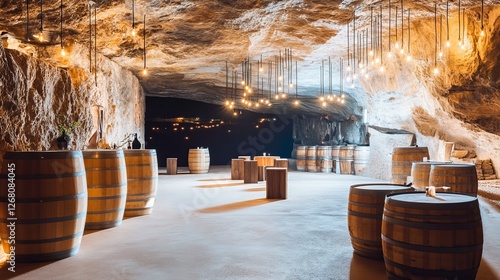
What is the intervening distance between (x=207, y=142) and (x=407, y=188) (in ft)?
58.8

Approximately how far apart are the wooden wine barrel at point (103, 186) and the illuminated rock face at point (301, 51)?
3.07ft

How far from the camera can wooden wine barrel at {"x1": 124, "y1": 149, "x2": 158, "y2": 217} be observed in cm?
532

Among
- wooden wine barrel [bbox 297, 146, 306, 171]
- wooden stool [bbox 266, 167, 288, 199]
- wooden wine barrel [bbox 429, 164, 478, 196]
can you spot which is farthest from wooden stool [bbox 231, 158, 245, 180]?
wooden wine barrel [bbox 429, 164, 478, 196]

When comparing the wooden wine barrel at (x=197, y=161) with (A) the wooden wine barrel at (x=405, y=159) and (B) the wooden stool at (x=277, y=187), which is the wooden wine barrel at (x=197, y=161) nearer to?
(B) the wooden stool at (x=277, y=187)

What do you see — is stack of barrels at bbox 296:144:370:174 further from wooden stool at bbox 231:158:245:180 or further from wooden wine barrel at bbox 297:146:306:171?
wooden stool at bbox 231:158:245:180

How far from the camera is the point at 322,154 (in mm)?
14117

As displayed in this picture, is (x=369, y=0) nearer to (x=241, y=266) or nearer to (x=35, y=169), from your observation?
(x=241, y=266)

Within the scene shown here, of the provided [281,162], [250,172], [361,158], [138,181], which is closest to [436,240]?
[138,181]

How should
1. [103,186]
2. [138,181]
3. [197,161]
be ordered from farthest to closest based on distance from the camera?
1. [197,161]
2. [138,181]
3. [103,186]

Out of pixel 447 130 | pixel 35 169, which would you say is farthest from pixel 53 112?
pixel 447 130

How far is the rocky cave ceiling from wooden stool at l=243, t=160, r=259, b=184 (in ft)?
8.86

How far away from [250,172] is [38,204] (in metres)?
6.92

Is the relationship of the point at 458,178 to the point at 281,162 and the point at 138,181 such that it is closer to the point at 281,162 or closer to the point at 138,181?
the point at 138,181

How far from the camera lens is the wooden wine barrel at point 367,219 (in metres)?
3.29
